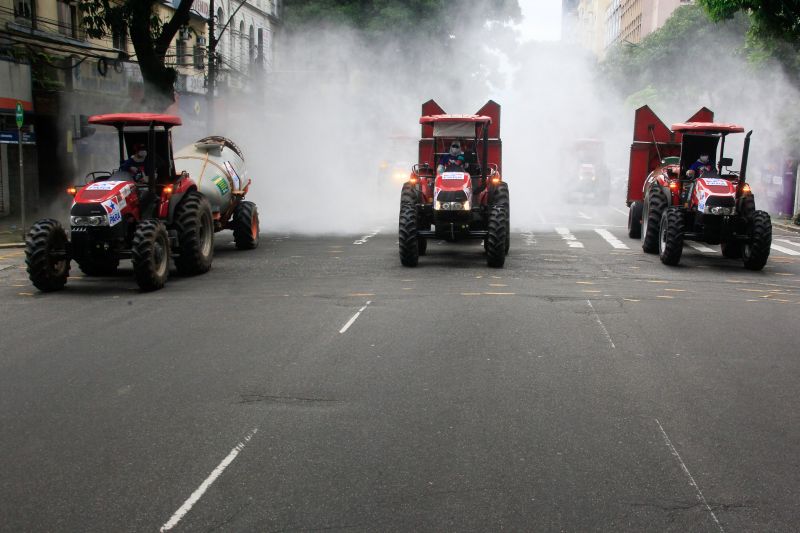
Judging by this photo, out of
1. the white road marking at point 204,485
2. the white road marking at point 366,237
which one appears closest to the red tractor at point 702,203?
the white road marking at point 366,237

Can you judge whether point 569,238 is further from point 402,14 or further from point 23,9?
point 402,14

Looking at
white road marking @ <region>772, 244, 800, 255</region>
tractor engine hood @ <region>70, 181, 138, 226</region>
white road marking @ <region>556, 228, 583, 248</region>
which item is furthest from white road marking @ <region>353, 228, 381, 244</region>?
white road marking @ <region>772, 244, 800, 255</region>

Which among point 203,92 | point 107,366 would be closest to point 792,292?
point 107,366

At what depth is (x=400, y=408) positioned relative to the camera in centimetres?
694

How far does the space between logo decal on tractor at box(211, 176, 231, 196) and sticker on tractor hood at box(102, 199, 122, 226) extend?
4423 millimetres

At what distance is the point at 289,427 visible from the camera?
21.2 feet

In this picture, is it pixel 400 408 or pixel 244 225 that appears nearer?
pixel 400 408

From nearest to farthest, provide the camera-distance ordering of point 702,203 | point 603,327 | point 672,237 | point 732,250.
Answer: point 603,327, point 672,237, point 702,203, point 732,250

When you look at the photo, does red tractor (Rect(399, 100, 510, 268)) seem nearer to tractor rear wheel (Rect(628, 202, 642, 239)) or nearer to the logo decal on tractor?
the logo decal on tractor

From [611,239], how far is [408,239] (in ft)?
25.2

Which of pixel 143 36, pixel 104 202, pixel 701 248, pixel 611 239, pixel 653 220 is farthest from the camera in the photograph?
pixel 143 36

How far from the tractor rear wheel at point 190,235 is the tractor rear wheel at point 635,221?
1053 cm

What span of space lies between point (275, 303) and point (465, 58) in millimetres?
38424

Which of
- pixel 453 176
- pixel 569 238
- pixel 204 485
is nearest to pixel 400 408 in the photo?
pixel 204 485
